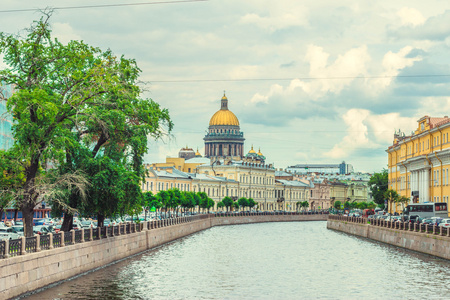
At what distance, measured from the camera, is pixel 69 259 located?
31500mm

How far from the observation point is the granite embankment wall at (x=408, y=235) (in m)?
41.4

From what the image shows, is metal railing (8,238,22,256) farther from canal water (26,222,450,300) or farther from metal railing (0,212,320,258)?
canal water (26,222,450,300)

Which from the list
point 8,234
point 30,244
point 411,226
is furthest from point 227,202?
point 30,244

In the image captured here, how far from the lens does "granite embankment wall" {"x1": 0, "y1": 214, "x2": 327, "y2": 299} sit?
24.6 metres

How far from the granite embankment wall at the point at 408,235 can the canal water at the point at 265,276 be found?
70 cm

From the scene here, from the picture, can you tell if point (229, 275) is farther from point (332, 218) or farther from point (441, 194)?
point (332, 218)

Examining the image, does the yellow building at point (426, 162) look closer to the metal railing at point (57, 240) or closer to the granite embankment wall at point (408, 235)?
the granite embankment wall at point (408, 235)

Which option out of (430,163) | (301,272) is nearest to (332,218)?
(430,163)

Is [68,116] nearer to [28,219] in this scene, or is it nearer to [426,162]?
[28,219]

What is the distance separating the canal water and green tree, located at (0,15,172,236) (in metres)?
4.40

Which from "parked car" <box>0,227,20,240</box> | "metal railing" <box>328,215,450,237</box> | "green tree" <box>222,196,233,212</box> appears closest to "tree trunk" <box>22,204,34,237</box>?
"parked car" <box>0,227,20,240</box>

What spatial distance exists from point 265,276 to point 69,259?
32.6 feet

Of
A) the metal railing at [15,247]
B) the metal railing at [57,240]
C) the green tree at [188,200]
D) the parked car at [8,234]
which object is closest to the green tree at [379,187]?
the green tree at [188,200]

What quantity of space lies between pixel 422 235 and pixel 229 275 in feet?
50.3
